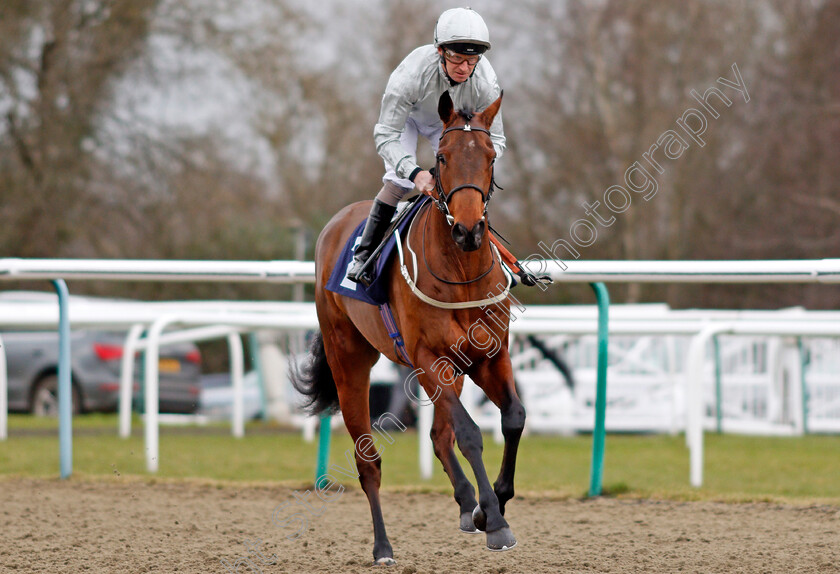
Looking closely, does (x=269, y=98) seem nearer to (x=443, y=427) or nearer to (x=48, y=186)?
(x=48, y=186)

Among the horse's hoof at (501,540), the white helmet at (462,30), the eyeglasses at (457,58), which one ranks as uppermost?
the white helmet at (462,30)

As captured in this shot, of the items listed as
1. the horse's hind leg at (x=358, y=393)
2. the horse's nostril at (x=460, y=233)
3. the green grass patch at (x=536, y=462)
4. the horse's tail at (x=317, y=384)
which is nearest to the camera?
the horse's nostril at (x=460, y=233)

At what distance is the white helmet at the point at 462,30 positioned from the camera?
460 centimetres

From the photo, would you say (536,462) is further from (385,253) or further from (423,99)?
(423,99)

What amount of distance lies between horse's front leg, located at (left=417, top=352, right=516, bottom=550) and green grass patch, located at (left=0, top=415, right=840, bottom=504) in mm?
2479

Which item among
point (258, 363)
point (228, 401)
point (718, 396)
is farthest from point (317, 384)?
point (228, 401)

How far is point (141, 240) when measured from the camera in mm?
21078

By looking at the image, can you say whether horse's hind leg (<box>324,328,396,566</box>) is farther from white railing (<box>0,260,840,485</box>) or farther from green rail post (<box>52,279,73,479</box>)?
green rail post (<box>52,279,73,479</box>)

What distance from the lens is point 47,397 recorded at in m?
14.1

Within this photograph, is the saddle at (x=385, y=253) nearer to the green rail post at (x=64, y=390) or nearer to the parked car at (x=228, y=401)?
the green rail post at (x=64, y=390)

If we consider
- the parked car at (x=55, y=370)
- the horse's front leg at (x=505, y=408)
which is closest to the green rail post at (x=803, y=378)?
the horse's front leg at (x=505, y=408)

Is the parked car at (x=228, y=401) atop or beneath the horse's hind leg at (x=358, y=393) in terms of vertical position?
beneath

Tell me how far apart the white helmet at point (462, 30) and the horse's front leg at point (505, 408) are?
4.51 feet

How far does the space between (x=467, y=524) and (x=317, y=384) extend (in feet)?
6.15
